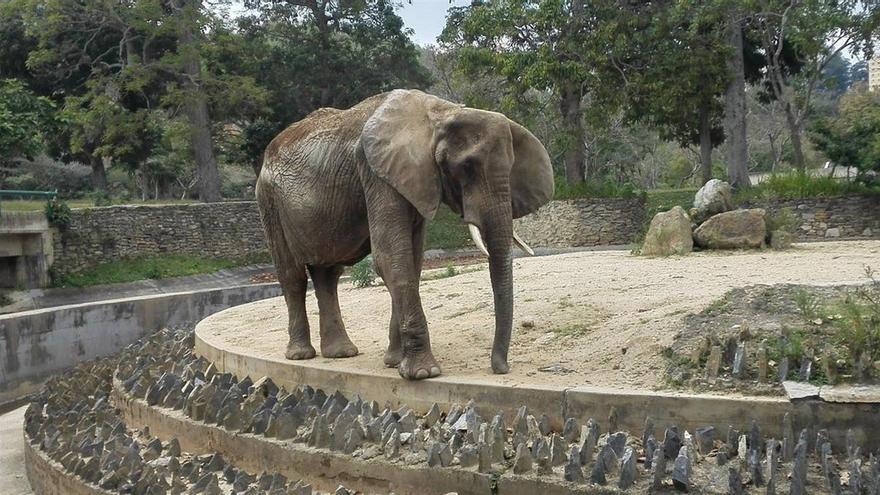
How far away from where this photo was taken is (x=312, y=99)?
35.1 meters

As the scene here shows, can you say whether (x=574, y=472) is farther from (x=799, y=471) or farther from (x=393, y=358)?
(x=393, y=358)

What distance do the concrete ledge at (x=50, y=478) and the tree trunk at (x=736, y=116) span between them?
19.5 metres

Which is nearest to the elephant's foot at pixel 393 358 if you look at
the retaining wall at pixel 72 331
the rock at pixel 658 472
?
the rock at pixel 658 472

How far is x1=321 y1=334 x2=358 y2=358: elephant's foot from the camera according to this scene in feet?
26.1

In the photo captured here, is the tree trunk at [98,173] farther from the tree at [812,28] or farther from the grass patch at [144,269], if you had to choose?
the tree at [812,28]

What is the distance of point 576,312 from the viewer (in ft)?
26.8

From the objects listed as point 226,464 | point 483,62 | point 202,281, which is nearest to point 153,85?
point 202,281

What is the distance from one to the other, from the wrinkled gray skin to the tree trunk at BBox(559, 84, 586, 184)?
18.9 metres

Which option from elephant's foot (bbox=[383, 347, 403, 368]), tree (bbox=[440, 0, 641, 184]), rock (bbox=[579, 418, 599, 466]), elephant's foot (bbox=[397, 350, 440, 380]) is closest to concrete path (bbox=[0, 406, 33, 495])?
elephant's foot (bbox=[383, 347, 403, 368])

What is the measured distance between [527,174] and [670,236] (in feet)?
19.6

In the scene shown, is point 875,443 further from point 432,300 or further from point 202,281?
point 202,281

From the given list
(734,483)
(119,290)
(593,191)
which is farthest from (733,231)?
(119,290)

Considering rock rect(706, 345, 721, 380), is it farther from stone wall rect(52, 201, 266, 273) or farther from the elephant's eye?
stone wall rect(52, 201, 266, 273)

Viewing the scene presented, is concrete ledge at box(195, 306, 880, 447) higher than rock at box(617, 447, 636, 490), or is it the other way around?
concrete ledge at box(195, 306, 880, 447)
